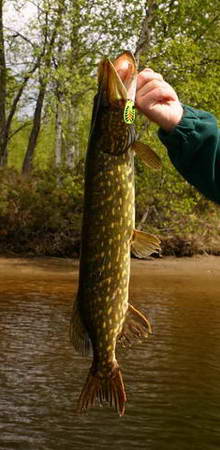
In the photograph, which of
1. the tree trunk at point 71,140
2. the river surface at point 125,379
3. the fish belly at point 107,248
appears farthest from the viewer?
the tree trunk at point 71,140

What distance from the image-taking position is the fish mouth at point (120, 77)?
249cm

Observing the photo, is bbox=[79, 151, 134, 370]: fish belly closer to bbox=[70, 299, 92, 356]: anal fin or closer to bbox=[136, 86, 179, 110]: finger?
bbox=[70, 299, 92, 356]: anal fin

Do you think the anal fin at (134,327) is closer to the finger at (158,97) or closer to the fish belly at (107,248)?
the fish belly at (107,248)

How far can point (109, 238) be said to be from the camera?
2.97 meters

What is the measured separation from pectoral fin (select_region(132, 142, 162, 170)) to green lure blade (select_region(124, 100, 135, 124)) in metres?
0.11


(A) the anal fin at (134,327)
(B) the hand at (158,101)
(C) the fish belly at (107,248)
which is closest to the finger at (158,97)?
(B) the hand at (158,101)

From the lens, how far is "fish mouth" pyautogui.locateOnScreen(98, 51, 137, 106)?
8.17ft

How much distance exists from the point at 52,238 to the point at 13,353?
12.3m

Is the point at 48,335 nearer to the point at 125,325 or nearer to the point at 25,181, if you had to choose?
the point at 125,325

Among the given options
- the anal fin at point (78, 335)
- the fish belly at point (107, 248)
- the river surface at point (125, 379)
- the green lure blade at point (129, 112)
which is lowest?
the river surface at point (125, 379)

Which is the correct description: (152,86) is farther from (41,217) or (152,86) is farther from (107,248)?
(41,217)

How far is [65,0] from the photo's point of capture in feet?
89.4

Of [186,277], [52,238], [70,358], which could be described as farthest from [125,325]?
[52,238]

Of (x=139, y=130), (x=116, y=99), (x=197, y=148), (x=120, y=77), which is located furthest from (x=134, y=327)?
(x=139, y=130)
